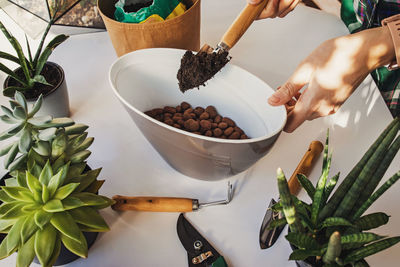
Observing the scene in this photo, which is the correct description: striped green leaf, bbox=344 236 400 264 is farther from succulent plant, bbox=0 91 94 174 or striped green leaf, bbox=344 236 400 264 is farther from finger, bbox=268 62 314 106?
succulent plant, bbox=0 91 94 174

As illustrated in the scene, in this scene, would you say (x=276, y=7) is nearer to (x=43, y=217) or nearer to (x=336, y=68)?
(x=336, y=68)

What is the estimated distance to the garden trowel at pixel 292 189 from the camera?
0.54 metres

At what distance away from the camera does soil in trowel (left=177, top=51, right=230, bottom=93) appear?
63 centimetres

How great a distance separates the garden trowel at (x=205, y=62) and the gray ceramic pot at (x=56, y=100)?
25 cm

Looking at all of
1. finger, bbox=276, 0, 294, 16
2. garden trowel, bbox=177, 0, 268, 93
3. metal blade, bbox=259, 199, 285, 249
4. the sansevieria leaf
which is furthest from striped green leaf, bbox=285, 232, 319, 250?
finger, bbox=276, 0, 294, 16

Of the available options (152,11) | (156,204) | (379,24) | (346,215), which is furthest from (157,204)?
(379,24)

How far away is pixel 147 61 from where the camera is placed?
690 millimetres

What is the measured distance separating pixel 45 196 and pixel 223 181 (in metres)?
0.33

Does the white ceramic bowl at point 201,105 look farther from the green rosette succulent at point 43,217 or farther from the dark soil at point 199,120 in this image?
the green rosette succulent at point 43,217

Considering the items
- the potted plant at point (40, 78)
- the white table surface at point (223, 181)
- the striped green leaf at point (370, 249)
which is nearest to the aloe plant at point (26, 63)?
the potted plant at point (40, 78)

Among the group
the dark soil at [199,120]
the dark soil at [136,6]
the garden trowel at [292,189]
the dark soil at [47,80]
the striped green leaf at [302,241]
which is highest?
the dark soil at [136,6]

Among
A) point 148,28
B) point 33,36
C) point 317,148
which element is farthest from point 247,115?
point 33,36

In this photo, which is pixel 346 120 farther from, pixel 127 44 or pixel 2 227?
pixel 2 227

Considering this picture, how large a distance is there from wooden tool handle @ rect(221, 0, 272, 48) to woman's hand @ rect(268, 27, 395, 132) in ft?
0.45
